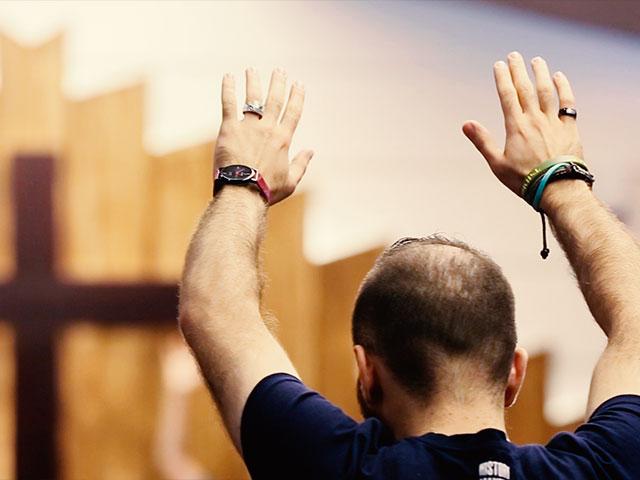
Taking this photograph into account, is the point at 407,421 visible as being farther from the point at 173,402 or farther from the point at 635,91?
the point at 635,91

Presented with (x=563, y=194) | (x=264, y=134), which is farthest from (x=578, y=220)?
(x=264, y=134)

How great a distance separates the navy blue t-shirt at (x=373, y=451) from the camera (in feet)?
2.75

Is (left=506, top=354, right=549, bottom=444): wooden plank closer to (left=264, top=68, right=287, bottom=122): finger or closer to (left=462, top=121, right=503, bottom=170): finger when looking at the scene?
(left=462, top=121, right=503, bottom=170): finger

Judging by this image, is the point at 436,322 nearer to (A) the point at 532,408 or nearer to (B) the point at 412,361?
(B) the point at 412,361

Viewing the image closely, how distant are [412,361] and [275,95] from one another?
39cm

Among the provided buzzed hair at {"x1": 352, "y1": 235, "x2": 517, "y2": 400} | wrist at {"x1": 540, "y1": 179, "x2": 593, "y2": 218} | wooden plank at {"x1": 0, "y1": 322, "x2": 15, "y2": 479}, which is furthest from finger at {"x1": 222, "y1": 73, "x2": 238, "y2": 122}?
wooden plank at {"x1": 0, "y1": 322, "x2": 15, "y2": 479}

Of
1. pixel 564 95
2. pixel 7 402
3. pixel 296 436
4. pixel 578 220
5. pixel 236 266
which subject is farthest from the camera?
pixel 7 402

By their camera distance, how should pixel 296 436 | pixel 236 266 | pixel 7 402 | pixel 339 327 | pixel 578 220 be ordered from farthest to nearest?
pixel 339 327 → pixel 7 402 → pixel 578 220 → pixel 236 266 → pixel 296 436

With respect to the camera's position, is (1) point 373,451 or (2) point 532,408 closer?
(1) point 373,451

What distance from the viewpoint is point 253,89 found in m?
1.09

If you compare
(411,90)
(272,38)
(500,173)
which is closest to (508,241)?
(411,90)

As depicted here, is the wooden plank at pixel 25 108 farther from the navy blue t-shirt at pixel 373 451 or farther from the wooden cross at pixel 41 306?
the navy blue t-shirt at pixel 373 451

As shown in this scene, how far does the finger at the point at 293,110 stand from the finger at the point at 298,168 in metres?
0.05

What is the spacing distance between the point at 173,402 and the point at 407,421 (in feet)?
5.13
